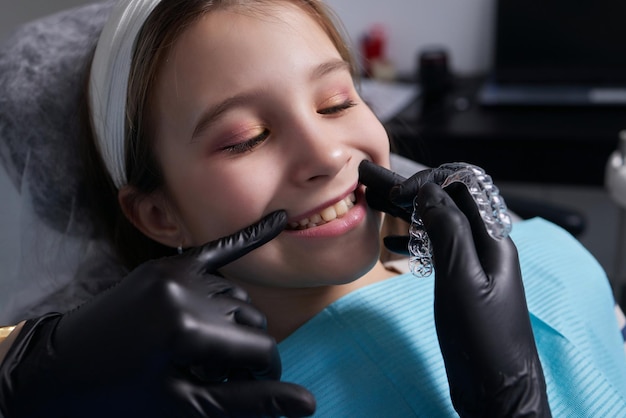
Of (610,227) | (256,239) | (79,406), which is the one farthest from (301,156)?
(610,227)

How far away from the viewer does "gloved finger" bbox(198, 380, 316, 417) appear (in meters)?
0.73

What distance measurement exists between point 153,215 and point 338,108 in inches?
13.3

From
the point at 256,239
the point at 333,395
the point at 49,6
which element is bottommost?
the point at 333,395

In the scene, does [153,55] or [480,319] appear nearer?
[480,319]

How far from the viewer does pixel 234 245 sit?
0.82 meters

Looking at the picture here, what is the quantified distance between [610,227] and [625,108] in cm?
63

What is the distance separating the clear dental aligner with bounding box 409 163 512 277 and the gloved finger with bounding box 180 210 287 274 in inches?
7.0

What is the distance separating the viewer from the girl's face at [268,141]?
2.84 feet

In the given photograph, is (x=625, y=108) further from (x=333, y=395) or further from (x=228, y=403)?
(x=228, y=403)

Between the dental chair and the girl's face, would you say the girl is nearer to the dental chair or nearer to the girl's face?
the girl's face

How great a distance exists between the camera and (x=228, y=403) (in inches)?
29.5

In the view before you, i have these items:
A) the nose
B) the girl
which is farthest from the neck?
the nose

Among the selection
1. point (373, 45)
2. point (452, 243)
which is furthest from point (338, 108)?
point (373, 45)

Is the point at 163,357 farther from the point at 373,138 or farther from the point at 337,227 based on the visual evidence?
the point at 373,138
